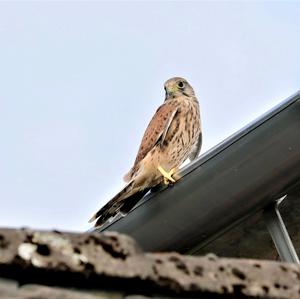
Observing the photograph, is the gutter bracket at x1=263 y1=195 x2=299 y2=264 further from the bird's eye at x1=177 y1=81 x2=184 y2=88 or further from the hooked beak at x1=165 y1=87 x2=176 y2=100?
the bird's eye at x1=177 y1=81 x2=184 y2=88

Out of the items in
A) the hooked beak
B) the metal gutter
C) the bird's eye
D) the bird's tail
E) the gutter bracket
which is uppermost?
the bird's eye

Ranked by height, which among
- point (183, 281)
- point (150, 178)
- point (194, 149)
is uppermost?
point (194, 149)

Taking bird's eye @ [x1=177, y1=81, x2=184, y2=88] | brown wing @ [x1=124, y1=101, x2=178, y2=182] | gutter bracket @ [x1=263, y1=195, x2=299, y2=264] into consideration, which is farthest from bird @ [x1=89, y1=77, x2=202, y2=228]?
gutter bracket @ [x1=263, y1=195, x2=299, y2=264]

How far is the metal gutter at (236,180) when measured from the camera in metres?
3.56

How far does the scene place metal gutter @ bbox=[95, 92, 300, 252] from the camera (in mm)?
3561

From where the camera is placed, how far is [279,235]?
361cm

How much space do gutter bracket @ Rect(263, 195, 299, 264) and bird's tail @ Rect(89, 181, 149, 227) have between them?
1.10 meters

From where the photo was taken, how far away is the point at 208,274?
1.54 metres

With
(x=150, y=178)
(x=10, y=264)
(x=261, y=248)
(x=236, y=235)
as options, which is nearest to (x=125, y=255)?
(x=10, y=264)

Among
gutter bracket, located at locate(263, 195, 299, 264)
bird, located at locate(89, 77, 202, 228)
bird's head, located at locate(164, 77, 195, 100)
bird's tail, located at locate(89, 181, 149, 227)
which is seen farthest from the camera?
bird's head, located at locate(164, 77, 195, 100)

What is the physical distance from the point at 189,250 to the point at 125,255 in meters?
2.28

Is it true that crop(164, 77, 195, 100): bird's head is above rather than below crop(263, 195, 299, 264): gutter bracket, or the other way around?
above

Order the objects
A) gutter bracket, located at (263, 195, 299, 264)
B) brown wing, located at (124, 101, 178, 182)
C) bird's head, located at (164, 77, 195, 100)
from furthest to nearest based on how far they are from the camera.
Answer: bird's head, located at (164, 77, 195, 100) < brown wing, located at (124, 101, 178, 182) < gutter bracket, located at (263, 195, 299, 264)

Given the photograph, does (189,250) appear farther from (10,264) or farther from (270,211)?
(10,264)
